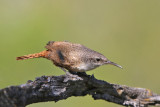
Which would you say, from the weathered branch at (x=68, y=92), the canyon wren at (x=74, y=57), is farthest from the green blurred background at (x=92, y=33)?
the weathered branch at (x=68, y=92)

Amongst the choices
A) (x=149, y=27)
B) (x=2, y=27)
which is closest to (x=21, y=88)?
(x=2, y=27)

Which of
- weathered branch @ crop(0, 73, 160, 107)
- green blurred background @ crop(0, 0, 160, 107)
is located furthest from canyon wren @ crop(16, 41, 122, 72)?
green blurred background @ crop(0, 0, 160, 107)

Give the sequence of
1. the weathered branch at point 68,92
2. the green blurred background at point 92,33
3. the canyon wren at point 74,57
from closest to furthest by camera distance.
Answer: the weathered branch at point 68,92 → the canyon wren at point 74,57 → the green blurred background at point 92,33

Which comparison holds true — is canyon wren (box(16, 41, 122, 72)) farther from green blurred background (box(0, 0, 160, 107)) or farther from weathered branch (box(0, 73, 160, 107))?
green blurred background (box(0, 0, 160, 107))

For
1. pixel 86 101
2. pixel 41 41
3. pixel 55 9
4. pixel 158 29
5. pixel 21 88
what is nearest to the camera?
pixel 21 88

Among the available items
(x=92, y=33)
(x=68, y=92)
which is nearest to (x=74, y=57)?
(x=68, y=92)

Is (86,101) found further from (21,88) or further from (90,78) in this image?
(21,88)

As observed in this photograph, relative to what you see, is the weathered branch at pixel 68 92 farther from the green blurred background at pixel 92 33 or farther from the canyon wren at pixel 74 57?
the green blurred background at pixel 92 33
